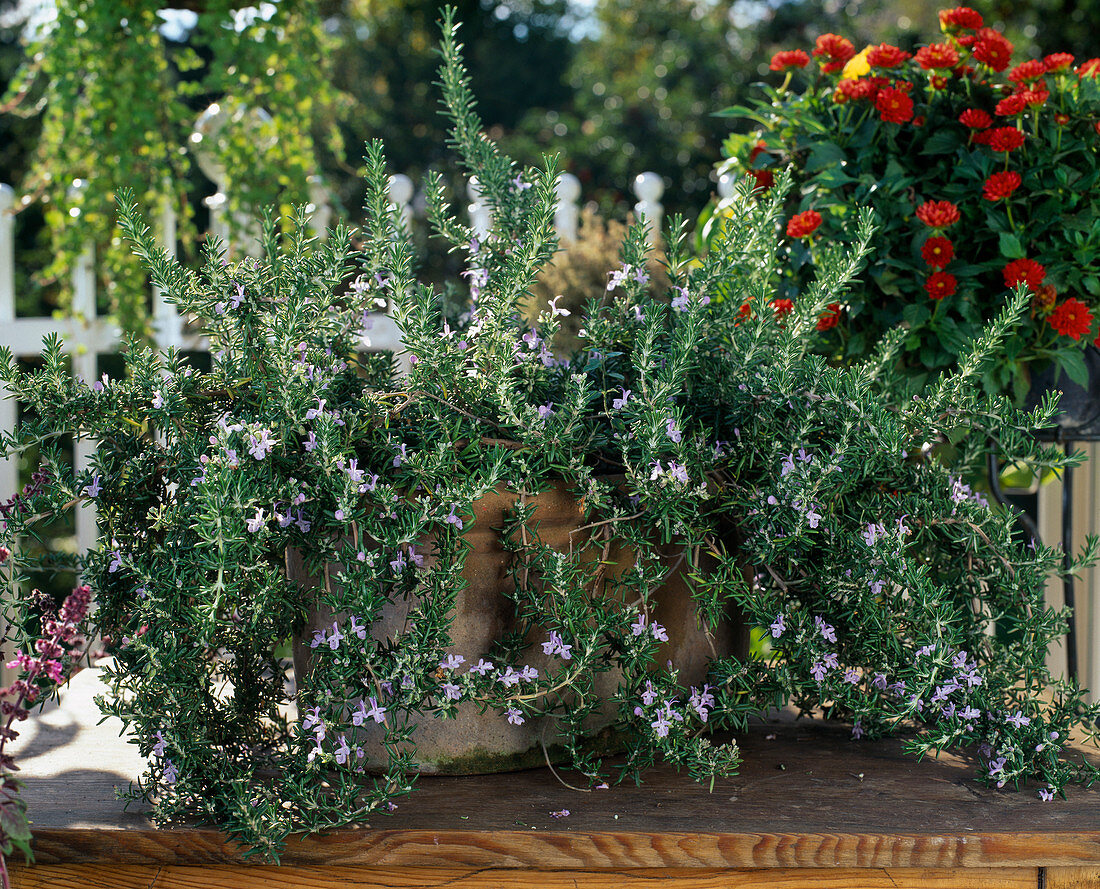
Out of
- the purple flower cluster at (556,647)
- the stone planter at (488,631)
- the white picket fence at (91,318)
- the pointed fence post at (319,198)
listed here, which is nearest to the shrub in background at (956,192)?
the stone planter at (488,631)

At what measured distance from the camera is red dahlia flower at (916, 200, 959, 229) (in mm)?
1150

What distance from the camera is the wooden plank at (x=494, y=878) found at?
812 millimetres

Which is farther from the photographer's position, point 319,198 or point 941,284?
point 319,198

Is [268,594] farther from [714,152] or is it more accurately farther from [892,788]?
[714,152]

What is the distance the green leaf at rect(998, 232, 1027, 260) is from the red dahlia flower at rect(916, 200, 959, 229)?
2.6 inches

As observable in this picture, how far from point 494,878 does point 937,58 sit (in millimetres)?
1126

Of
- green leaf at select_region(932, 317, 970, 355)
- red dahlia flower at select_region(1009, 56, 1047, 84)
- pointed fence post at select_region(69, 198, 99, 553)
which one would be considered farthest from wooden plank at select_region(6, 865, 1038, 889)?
pointed fence post at select_region(69, 198, 99, 553)

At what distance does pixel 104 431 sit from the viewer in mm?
861

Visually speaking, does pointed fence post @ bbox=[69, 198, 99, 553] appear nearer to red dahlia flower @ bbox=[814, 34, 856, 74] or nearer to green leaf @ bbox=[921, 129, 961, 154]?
red dahlia flower @ bbox=[814, 34, 856, 74]

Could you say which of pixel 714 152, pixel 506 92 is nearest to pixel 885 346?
pixel 714 152

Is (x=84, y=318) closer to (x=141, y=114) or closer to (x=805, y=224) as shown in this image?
(x=141, y=114)

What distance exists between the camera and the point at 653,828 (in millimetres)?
809

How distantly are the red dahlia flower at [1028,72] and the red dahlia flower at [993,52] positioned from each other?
27 millimetres

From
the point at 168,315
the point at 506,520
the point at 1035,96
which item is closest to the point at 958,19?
the point at 1035,96
